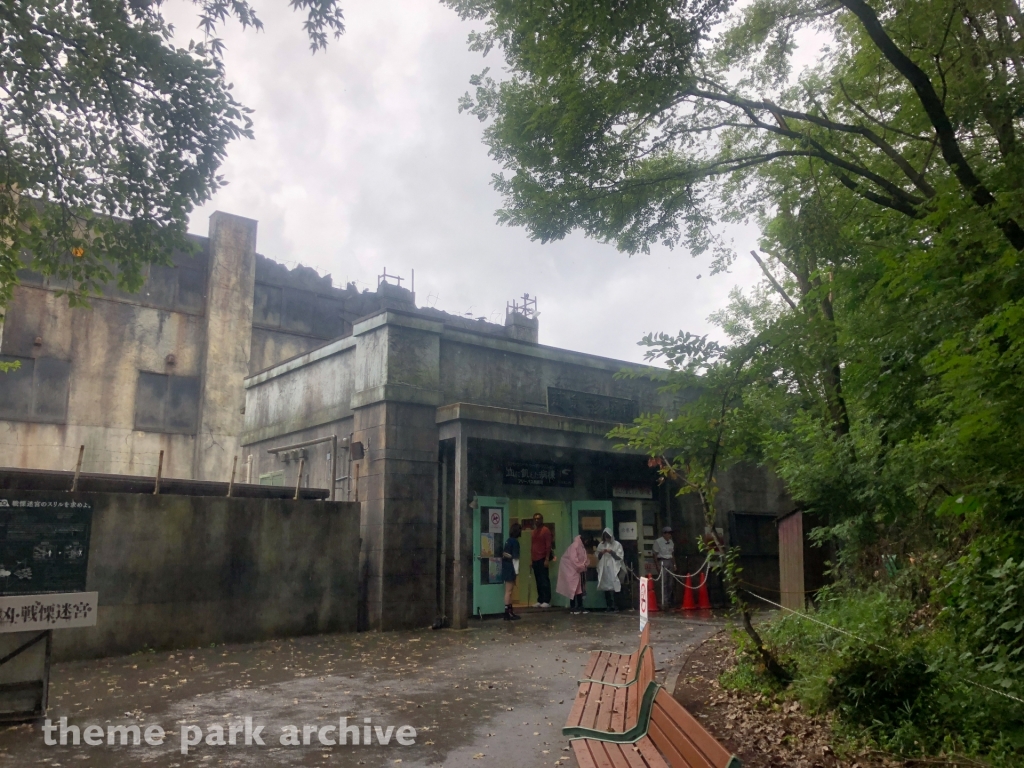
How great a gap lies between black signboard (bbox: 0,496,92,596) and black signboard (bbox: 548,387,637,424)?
10.6 meters

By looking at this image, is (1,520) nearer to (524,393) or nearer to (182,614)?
(182,614)

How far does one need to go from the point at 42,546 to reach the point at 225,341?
21.2 m

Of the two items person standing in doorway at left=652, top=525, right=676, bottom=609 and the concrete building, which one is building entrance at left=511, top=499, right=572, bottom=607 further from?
person standing in doorway at left=652, top=525, right=676, bottom=609

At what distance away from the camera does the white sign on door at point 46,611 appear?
21.7 feet

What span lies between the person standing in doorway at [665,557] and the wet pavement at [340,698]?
427cm

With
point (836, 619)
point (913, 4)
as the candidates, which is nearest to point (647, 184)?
point (913, 4)

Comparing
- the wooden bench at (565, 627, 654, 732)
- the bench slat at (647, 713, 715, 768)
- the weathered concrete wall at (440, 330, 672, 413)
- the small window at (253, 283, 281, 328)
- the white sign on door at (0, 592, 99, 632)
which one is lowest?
the wooden bench at (565, 627, 654, 732)

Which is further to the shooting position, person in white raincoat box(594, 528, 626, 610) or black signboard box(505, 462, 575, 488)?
black signboard box(505, 462, 575, 488)

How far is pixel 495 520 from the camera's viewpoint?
1547cm

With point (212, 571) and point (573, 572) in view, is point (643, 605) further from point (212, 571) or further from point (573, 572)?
point (573, 572)

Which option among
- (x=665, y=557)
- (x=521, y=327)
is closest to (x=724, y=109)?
(x=665, y=557)

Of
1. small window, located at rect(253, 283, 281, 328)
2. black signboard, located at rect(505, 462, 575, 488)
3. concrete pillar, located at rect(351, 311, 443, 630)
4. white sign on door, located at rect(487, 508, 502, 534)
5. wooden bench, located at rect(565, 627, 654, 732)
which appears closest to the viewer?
wooden bench, located at rect(565, 627, 654, 732)

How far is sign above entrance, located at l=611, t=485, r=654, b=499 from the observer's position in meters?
18.0

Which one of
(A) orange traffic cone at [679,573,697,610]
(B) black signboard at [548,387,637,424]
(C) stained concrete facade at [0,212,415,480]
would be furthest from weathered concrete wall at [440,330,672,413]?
(C) stained concrete facade at [0,212,415,480]
